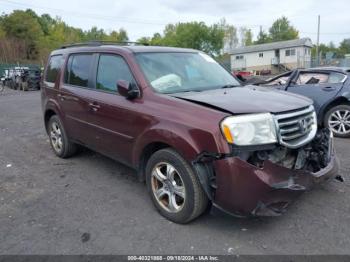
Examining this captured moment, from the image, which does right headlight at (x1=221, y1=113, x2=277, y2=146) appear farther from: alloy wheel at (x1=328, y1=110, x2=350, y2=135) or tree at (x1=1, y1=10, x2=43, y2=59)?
tree at (x1=1, y1=10, x2=43, y2=59)

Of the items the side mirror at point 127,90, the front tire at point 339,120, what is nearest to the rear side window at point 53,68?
the side mirror at point 127,90

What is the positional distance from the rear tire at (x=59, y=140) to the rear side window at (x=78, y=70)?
0.83 meters

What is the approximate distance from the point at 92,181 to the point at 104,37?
86277 mm

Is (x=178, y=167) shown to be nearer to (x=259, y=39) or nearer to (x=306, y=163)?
(x=306, y=163)

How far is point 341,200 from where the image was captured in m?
3.96

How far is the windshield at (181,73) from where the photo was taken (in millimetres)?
3908

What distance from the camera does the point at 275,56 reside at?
172ft

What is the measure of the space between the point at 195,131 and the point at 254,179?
2.27ft

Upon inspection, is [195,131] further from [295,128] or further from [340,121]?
[340,121]

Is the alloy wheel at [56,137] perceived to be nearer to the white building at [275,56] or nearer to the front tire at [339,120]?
the front tire at [339,120]

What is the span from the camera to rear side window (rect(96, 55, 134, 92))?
4137 millimetres

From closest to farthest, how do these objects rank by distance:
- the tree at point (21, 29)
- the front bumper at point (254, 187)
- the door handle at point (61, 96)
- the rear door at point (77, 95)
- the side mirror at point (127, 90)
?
the front bumper at point (254, 187), the side mirror at point (127, 90), the rear door at point (77, 95), the door handle at point (61, 96), the tree at point (21, 29)

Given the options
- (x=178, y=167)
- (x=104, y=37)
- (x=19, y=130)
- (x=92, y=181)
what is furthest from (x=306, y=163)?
(x=104, y=37)

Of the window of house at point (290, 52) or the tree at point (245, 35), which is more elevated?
the tree at point (245, 35)
